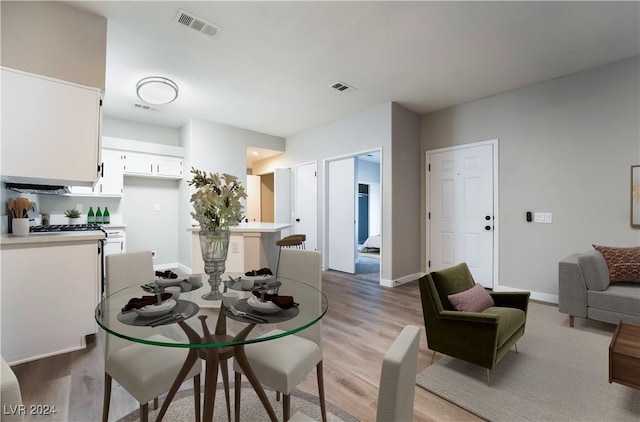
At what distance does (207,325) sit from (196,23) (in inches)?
105

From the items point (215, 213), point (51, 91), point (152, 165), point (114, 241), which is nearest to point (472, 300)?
point (215, 213)

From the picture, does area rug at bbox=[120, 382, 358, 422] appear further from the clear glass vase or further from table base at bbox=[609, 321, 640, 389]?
table base at bbox=[609, 321, 640, 389]

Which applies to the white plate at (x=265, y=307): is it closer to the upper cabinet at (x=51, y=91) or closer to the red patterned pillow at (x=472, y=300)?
the red patterned pillow at (x=472, y=300)

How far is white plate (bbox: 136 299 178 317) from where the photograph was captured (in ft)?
4.00

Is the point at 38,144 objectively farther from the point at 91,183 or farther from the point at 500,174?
the point at 500,174

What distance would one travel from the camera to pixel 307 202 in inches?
240

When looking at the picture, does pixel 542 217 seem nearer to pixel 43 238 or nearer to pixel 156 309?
pixel 156 309

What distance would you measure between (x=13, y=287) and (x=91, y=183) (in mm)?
975

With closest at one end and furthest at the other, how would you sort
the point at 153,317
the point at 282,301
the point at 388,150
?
the point at 153,317 < the point at 282,301 < the point at 388,150

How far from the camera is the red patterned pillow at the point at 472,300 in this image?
218 centimetres

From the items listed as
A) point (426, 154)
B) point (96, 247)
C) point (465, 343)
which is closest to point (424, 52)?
point (426, 154)

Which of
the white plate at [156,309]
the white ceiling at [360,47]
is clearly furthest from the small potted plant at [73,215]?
the white plate at [156,309]

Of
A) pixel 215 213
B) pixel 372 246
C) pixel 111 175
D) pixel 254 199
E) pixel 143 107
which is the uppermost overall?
pixel 143 107

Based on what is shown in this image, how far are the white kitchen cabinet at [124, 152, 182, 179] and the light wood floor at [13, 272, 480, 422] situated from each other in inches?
140
